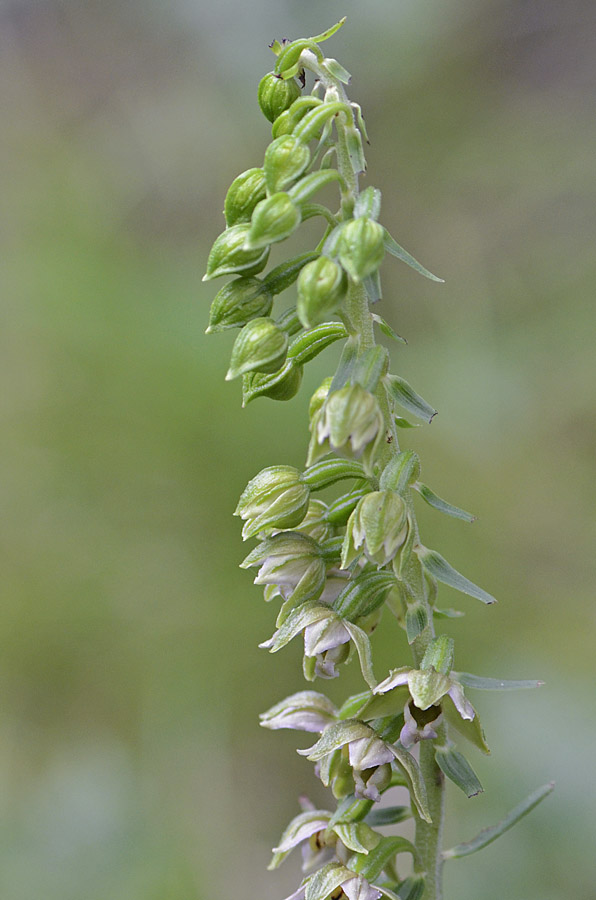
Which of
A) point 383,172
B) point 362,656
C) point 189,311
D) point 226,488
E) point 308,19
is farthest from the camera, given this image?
point 383,172

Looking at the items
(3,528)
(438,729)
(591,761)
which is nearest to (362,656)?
(438,729)

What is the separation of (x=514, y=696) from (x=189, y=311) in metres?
2.60

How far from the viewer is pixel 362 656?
5.69 ft

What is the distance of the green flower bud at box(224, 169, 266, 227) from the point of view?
1684mm

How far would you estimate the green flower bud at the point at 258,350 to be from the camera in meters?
1.65

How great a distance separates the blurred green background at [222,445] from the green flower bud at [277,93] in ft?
9.20

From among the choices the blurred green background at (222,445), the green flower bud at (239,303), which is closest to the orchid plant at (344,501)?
the green flower bud at (239,303)

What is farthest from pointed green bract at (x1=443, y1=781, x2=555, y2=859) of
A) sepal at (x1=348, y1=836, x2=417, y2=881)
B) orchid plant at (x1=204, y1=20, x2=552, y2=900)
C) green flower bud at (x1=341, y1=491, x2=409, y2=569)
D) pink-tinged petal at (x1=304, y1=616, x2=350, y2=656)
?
green flower bud at (x1=341, y1=491, x2=409, y2=569)

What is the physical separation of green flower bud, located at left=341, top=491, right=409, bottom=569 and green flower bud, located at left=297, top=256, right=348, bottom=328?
356mm

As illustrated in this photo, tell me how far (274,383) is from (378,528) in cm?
37

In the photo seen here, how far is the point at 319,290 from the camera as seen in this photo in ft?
4.96

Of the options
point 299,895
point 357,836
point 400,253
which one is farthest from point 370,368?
point 299,895

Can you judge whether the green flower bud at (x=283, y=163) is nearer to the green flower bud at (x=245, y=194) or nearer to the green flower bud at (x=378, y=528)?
the green flower bud at (x=245, y=194)

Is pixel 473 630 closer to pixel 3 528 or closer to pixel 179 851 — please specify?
pixel 179 851
